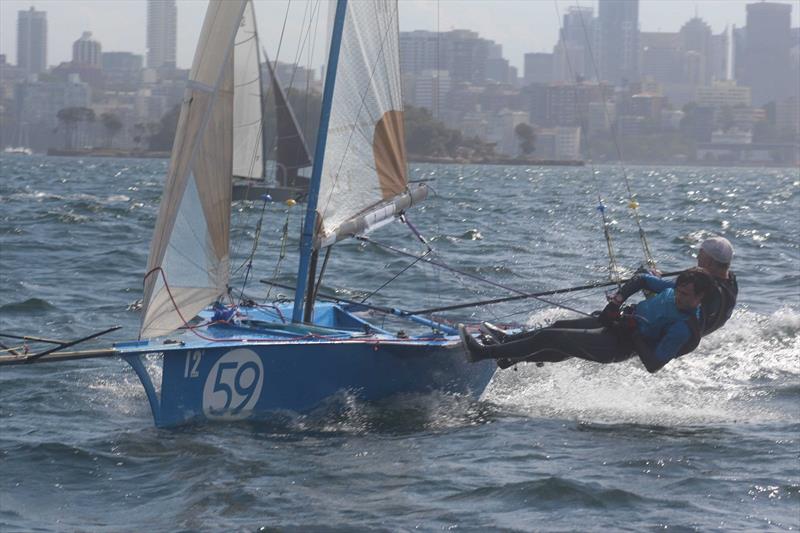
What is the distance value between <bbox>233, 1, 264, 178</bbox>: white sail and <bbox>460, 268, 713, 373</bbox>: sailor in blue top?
9.91 m

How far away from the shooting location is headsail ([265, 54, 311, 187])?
2638 cm

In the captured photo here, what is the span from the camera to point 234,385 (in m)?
6.77

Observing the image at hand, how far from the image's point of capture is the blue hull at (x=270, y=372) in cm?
668

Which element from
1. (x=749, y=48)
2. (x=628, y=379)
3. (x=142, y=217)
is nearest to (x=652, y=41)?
(x=749, y=48)

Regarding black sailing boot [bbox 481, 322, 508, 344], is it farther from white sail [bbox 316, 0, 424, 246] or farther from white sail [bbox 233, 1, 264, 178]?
white sail [bbox 233, 1, 264, 178]

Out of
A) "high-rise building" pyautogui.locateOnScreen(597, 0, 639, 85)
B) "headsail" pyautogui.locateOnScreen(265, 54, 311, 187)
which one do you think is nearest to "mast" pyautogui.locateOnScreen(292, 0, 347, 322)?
"headsail" pyautogui.locateOnScreen(265, 54, 311, 187)

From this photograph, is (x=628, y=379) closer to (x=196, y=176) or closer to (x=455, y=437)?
(x=455, y=437)

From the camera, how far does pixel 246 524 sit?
17.6 feet

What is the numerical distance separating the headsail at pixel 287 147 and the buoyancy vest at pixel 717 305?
1949 cm

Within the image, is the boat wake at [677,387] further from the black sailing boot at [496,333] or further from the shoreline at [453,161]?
the shoreline at [453,161]

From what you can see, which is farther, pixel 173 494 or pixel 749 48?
pixel 749 48

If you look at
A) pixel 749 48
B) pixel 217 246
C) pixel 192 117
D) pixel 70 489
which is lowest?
pixel 70 489

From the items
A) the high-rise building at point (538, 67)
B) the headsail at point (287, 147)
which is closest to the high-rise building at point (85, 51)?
the high-rise building at point (538, 67)

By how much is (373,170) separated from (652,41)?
554ft
